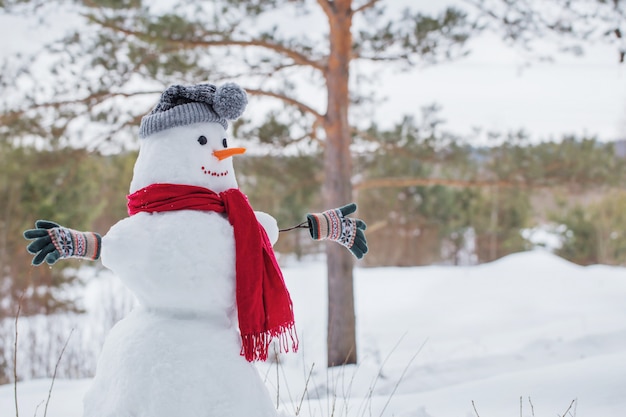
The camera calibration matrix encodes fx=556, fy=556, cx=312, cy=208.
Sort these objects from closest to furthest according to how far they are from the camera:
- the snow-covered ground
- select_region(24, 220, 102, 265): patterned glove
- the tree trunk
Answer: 1. select_region(24, 220, 102, 265): patterned glove
2. the snow-covered ground
3. the tree trunk

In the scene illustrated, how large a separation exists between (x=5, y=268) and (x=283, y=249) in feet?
15.4

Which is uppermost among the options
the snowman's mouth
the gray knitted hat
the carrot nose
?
the gray knitted hat

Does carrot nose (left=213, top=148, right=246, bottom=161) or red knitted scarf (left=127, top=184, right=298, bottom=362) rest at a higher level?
carrot nose (left=213, top=148, right=246, bottom=161)

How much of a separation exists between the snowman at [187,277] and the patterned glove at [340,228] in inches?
9.0

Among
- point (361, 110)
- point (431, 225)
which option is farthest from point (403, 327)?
point (431, 225)

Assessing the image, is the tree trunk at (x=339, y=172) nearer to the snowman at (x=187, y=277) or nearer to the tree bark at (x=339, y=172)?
the tree bark at (x=339, y=172)

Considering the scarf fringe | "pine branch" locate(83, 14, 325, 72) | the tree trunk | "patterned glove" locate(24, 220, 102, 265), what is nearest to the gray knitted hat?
"patterned glove" locate(24, 220, 102, 265)

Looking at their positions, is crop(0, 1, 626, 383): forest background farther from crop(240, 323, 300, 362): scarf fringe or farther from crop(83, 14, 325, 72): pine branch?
crop(240, 323, 300, 362): scarf fringe

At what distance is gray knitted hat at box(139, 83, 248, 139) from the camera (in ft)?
5.82

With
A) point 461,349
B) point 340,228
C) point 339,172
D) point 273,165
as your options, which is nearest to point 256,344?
point 340,228

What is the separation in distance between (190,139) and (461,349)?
470 centimetres

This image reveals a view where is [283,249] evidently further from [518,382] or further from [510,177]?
[518,382]

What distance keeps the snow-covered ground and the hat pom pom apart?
94 cm

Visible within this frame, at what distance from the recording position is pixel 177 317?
1.66 m
